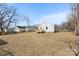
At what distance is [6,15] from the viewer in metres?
3.02

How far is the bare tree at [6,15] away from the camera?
302cm

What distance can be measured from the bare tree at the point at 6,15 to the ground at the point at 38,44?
181mm

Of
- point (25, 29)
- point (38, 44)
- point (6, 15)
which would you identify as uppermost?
point (6, 15)

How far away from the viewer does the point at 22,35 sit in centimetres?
303

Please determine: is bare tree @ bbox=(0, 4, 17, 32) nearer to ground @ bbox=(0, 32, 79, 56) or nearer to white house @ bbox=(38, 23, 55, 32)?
ground @ bbox=(0, 32, 79, 56)

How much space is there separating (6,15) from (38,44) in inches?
25.1

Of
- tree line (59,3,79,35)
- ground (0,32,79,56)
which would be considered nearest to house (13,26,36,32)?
ground (0,32,79,56)

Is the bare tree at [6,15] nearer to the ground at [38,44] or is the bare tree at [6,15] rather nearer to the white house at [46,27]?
the ground at [38,44]

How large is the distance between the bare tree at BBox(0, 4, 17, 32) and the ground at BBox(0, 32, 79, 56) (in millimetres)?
181

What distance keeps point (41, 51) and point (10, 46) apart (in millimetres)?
464

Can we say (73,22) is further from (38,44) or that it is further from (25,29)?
(25,29)

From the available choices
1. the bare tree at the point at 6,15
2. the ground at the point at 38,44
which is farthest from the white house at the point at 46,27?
the bare tree at the point at 6,15

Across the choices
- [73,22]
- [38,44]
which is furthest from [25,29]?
[73,22]

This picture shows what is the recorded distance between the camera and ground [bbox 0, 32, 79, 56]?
3012mm
